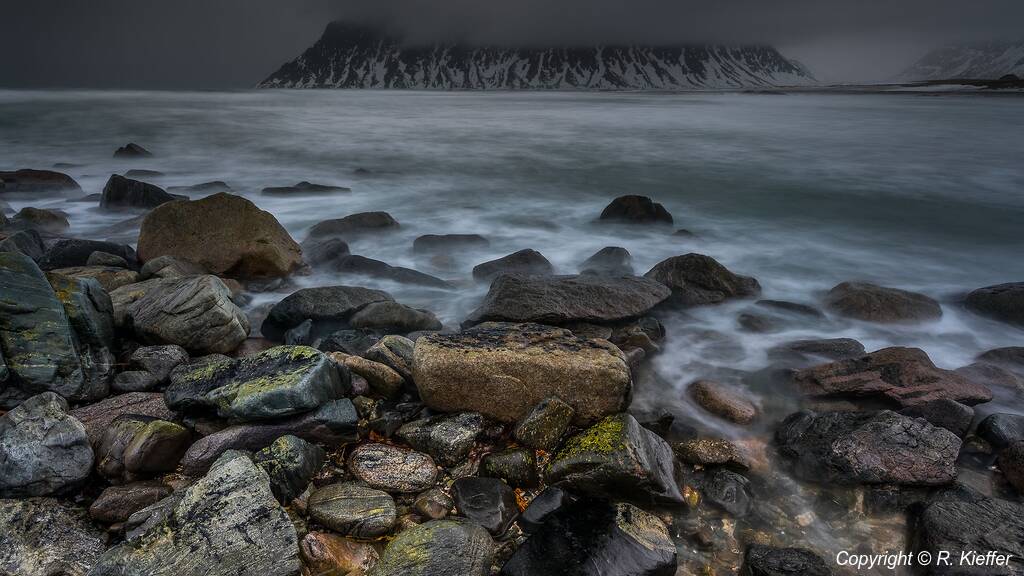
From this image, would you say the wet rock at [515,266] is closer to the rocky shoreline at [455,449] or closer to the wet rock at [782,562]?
the rocky shoreline at [455,449]

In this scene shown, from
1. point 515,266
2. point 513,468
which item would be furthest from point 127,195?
point 513,468

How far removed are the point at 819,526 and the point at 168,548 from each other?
11.9 feet

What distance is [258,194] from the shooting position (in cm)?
1428

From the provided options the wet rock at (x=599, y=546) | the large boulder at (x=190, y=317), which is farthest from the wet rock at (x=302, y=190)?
the wet rock at (x=599, y=546)

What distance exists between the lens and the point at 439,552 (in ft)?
9.02

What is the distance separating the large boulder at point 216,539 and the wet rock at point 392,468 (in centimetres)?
60

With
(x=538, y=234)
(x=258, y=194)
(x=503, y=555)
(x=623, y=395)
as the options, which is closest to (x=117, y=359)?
(x=503, y=555)

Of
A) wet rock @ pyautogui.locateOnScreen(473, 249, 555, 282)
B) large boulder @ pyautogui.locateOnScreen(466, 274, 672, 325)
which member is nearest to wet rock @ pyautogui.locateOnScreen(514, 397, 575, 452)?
large boulder @ pyautogui.locateOnScreen(466, 274, 672, 325)

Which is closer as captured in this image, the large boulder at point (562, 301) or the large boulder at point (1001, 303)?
the large boulder at point (562, 301)

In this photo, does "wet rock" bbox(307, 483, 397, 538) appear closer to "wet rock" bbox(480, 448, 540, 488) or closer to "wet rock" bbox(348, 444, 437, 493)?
"wet rock" bbox(348, 444, 437, 493)

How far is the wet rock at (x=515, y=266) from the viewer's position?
798 cm

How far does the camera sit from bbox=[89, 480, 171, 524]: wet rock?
3006 mm

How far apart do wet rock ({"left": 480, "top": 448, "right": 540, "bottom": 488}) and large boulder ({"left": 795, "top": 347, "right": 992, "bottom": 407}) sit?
111 inches

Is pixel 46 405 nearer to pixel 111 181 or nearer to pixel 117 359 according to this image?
pixel 117 359
